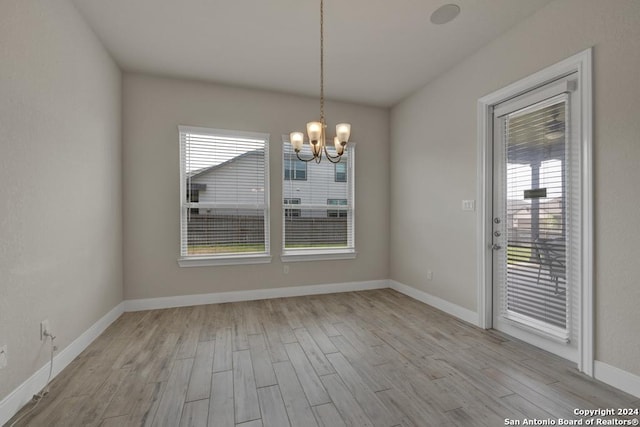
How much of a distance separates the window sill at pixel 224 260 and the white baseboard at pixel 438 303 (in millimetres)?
2057

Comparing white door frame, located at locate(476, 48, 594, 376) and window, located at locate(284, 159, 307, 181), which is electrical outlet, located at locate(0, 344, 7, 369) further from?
white door frame, located at locate(476, 48, 594, 376)

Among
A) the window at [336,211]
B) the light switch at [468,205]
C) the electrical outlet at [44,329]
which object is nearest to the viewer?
the electrical outlet at [44,329]

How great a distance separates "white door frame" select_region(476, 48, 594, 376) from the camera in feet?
7.05

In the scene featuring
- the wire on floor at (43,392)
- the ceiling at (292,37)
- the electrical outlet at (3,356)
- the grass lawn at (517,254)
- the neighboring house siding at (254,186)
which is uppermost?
the ceiling at (292,37)

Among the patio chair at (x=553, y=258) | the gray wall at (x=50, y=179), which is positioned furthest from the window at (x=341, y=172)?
the gray wall at (x=50, y=179)

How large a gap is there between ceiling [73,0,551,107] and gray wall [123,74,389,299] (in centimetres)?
28

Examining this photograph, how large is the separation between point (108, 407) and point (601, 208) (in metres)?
3.60

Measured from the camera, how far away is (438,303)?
3.72m

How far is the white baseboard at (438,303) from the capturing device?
325 centimetres

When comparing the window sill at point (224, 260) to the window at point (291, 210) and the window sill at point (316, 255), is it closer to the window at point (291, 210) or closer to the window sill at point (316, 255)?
the window sill at point (316, 255)

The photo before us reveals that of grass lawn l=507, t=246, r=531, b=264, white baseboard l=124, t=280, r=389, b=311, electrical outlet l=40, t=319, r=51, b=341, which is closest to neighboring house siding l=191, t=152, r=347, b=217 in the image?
white baseboard l=124, t=280, r=389, b=311


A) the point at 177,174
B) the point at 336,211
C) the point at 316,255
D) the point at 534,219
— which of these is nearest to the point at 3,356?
the point at 177,174

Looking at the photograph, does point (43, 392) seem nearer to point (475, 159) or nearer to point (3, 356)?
point (3, 356)

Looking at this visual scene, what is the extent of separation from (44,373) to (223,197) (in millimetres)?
2450
